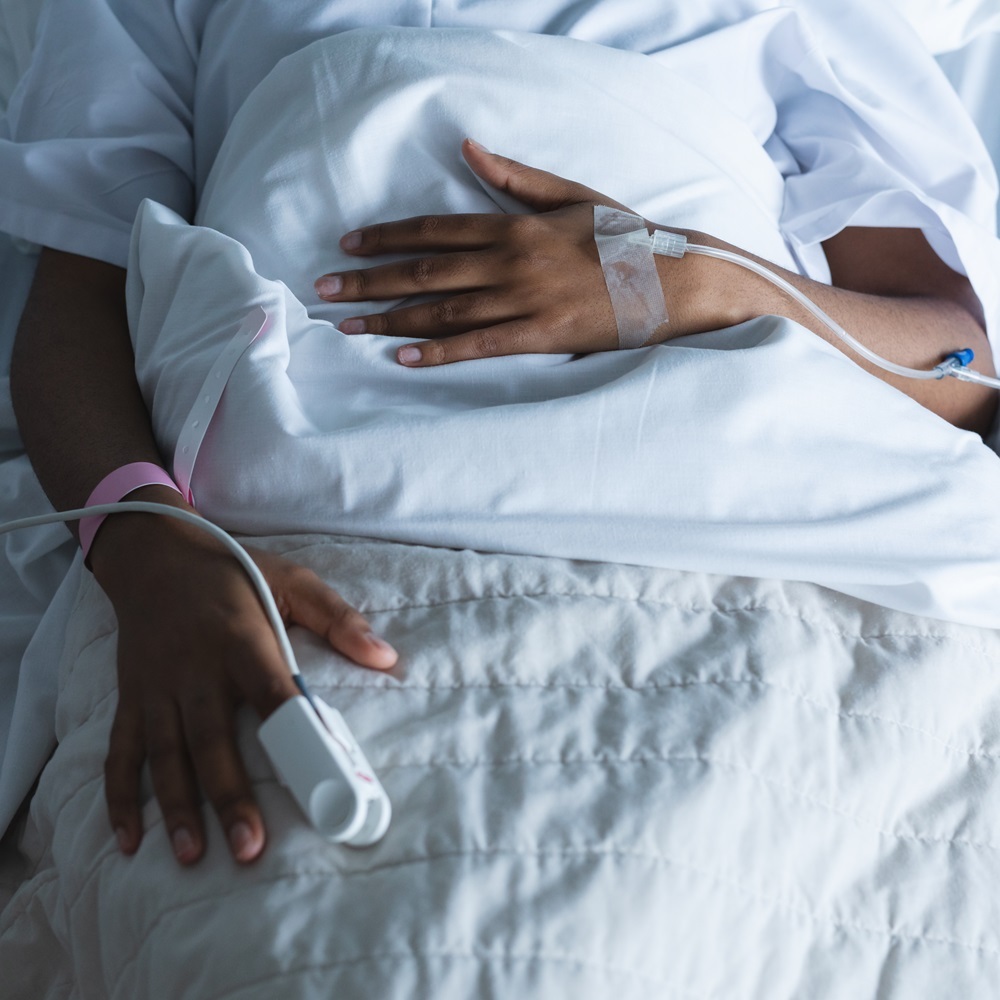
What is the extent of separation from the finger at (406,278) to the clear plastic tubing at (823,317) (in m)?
0.16

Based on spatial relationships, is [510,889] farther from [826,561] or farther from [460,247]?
[460,247]

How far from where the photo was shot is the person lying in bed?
1.90 feet

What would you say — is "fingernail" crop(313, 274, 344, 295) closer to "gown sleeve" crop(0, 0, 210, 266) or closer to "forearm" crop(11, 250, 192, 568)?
"forearm" crop(11, 250, 192, 568)

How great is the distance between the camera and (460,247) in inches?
32.3

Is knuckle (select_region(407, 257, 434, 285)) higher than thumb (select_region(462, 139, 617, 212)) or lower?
lower

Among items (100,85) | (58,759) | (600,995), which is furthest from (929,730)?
(100,85)

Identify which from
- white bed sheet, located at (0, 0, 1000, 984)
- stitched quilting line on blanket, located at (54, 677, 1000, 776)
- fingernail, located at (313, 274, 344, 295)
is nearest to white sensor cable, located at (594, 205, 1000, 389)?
fingernail, located at (313, 274, 344, 295)

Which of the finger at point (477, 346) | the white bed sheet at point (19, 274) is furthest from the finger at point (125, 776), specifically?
the finger at point (477, 346)

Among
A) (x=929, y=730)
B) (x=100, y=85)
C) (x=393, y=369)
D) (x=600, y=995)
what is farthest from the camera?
(x=100, y=85)

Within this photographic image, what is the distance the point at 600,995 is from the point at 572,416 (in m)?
0.37

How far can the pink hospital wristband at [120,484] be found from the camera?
2.35 ft

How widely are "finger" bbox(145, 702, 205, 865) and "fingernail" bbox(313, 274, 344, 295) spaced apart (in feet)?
1.19

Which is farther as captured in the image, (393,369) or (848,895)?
(393,369)

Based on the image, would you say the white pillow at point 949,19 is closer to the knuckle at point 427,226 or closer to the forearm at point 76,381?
the knuckle at point 427,226
